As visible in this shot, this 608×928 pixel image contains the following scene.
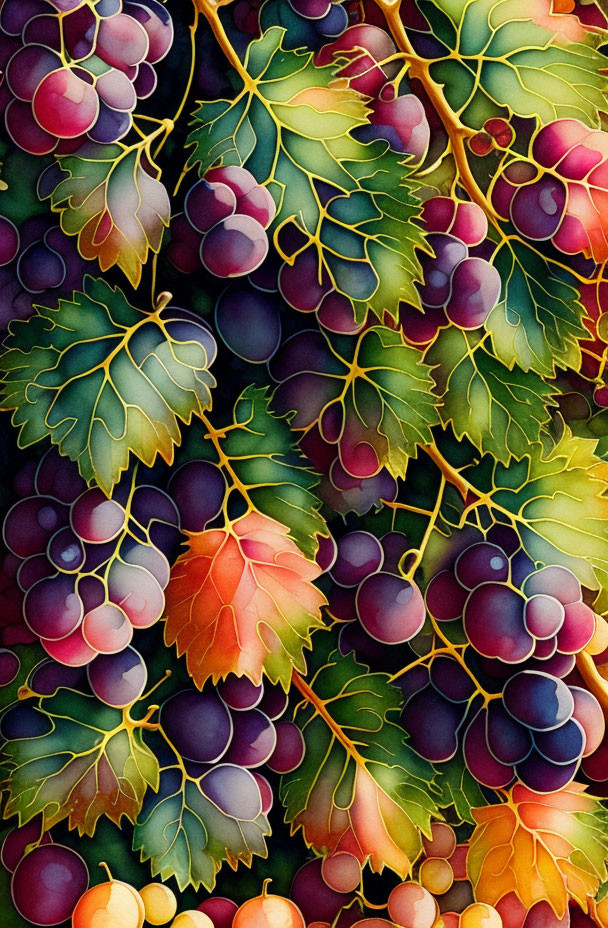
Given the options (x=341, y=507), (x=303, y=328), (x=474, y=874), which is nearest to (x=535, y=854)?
(x=474, y=874)

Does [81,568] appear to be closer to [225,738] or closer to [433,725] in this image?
[225,738]

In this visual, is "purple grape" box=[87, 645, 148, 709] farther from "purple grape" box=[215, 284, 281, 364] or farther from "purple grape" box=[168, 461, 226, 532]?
"purple grape" box=[215, 284, 281, 364]

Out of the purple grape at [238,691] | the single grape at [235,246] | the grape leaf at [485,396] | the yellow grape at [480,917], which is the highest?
the single grape at [235,246]

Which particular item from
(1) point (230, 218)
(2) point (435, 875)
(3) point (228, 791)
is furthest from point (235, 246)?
(2) point (435, 875)

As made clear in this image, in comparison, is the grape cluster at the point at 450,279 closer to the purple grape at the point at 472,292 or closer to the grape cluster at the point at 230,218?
the purple grape at the point at 472,292

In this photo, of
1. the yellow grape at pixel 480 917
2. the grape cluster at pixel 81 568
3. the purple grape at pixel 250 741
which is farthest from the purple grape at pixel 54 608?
the yellow grape at pixel 480 917

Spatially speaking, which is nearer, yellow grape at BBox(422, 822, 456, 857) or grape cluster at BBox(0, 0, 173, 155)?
grape cluster at BBox(0, 0, 173, 155)

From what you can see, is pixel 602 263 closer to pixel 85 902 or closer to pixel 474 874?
pixel 474 874

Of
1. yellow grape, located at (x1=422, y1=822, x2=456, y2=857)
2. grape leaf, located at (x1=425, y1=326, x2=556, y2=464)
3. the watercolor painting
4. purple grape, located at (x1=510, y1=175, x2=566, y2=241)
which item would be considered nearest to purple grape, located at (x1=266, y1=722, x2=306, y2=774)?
the watercolor painting
